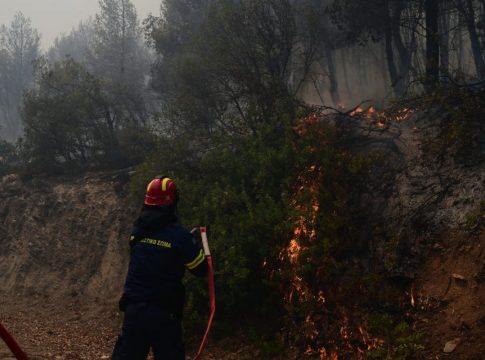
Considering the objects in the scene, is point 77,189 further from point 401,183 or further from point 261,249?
point 401,183

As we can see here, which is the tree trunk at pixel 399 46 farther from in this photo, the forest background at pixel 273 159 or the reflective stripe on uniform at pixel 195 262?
the reflective stripe on uniform at pixel 195 262

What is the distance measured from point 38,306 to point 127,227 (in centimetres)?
304

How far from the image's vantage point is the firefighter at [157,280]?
150 inches

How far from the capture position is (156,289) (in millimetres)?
3906

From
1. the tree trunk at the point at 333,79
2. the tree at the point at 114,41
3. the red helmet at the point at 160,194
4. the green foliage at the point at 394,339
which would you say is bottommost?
the green foliage at the point at 394,339

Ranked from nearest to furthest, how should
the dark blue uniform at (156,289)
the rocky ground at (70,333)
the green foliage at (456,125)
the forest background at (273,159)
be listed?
the dark blue uniform at (156,289) → the forest background at (273,159) → the rocky ground at (70,333) → the green foliage at (456,125)

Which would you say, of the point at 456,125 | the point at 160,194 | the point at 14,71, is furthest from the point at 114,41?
the point at 160,194

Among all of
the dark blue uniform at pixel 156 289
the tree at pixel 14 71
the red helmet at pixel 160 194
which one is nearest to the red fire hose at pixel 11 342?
the dark blue uniform at pixel 156 289

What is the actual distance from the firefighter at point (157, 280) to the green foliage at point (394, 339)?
8.36 feet

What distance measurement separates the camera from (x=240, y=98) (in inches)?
467

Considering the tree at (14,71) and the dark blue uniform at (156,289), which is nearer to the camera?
the dark blue uniform at (156,289)

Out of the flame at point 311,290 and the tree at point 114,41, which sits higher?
the tree at point 114,41

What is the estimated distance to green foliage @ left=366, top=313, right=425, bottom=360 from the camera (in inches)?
192

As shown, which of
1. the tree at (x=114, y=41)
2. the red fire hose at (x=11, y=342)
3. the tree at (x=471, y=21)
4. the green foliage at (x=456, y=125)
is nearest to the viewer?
the red fire hose at (x=11, y=342)
